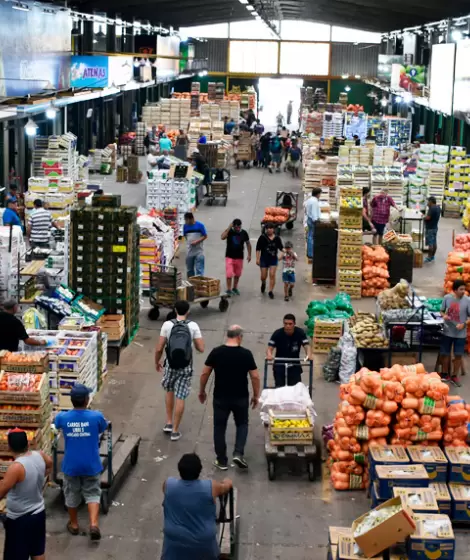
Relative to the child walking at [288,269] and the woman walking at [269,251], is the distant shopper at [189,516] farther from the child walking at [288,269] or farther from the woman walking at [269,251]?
the child walking at [288,269]

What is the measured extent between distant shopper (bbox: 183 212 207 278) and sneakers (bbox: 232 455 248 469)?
753 centimetres

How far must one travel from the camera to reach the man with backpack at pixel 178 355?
11211mm

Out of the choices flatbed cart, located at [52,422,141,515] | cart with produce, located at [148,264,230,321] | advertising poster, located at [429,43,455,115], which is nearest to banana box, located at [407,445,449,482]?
flatbed cart, located at [52,422,141,515]

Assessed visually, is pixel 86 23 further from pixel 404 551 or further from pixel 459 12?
pixel 404 551

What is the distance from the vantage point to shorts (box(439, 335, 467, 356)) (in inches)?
549

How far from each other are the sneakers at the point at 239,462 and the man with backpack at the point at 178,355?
99 centimetres

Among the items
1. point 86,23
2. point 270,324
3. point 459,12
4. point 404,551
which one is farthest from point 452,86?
point 404,551

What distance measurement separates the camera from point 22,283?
1474 centimetres

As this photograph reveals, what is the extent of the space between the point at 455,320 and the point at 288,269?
5420mm

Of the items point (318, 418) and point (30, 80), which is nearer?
point (318, 418)

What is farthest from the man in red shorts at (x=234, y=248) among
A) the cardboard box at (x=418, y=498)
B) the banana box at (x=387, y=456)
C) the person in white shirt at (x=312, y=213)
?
the cardboard box at (x=418, y=498)

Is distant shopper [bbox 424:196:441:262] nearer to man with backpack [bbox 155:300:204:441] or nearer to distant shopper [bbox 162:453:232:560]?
man with backpack [bbox 155:300:204:441]

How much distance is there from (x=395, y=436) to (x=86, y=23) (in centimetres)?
3640

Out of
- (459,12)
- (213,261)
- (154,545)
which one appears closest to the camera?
(154,545)
